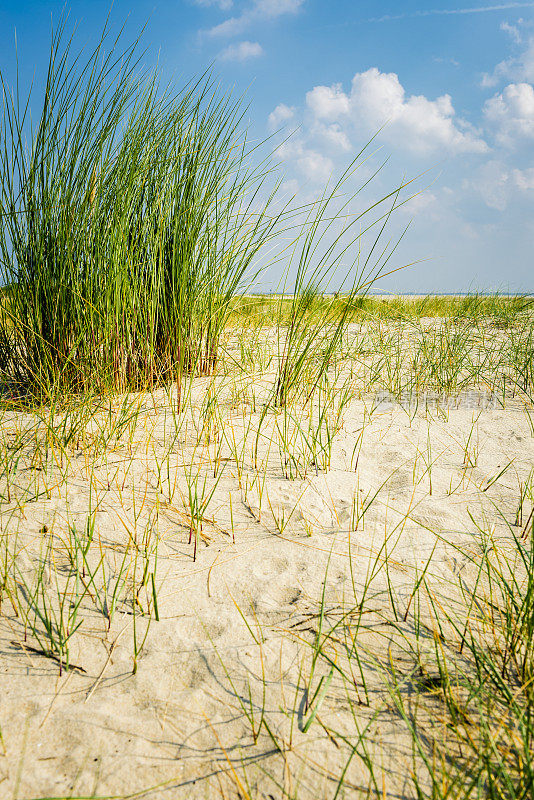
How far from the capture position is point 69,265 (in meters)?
2.05

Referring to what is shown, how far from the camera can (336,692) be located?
873mm

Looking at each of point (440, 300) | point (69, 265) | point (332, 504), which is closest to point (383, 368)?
point (332, 504)

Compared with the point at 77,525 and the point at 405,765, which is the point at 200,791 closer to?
the point at 405,765

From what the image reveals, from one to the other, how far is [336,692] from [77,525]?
870mm

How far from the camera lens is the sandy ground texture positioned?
757 mm

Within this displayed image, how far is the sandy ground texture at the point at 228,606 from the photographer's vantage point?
29.8 inches

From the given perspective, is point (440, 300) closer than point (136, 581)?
No

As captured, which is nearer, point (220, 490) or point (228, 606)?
point (228, 606)

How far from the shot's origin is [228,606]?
3.58 feet

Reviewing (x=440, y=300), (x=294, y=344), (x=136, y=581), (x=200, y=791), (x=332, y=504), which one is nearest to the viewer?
(x=200, y=791)

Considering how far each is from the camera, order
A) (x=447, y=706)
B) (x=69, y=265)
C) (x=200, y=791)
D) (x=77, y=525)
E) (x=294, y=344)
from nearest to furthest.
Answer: (x=200, y=791) < (x=447, y=706) < (x=77, y=525) < (x=69, y=265) < (x=294, y=344)

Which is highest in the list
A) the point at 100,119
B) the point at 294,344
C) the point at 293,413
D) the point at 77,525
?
the point at 100,119

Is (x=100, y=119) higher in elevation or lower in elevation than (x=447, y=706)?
higher

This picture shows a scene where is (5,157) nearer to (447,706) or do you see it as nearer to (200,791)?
(200,791)
